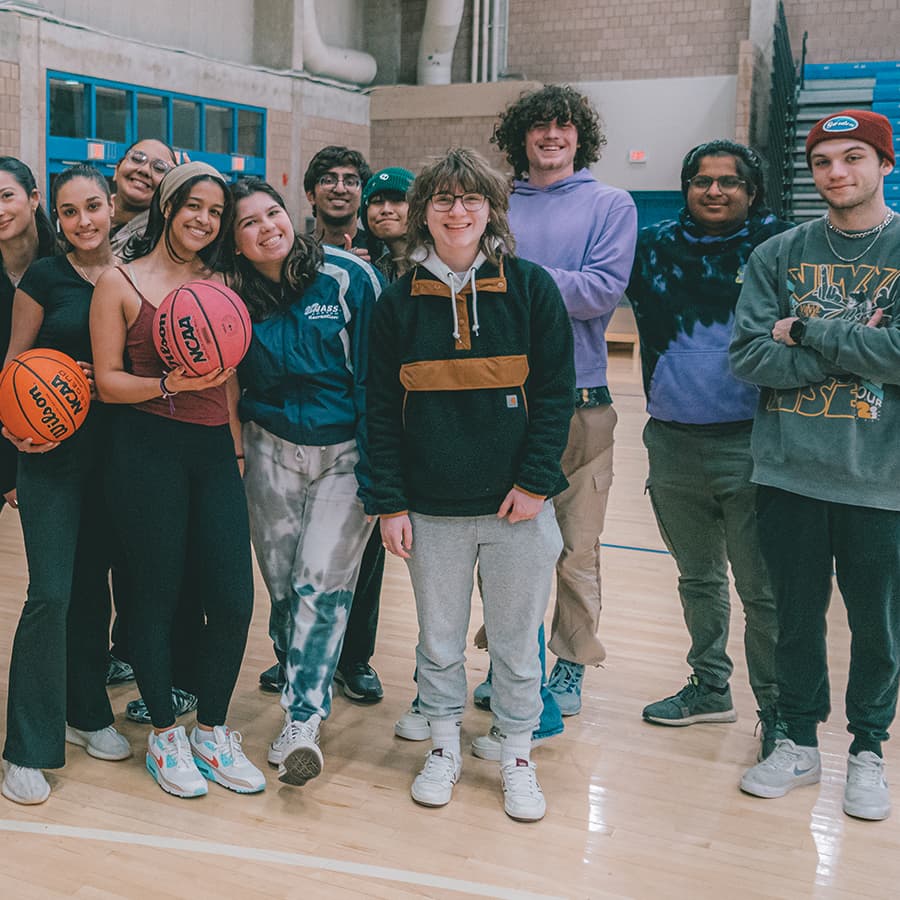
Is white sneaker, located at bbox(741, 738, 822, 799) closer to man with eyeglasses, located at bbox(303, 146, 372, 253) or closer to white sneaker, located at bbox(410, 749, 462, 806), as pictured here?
white sneaker, located at bbox(410, 749, 462, 806)

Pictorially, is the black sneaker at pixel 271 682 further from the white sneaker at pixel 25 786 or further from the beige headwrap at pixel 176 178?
the beige headwrap at pixel 176 178

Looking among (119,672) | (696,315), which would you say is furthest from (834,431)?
(119,672)

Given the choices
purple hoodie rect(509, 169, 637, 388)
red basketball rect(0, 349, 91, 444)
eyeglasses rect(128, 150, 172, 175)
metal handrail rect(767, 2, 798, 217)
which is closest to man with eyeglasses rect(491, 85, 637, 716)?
purple hoodie rect(509, 169, 637, 388)

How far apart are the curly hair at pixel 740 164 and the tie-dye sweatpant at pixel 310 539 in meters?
1.15

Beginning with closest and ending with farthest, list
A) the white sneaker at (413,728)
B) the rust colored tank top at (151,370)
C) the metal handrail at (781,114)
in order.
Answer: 1. the rust colored tank top at (151,370)
2. the white sneaker at (413,728)
3. the metal handrail at (781,114)

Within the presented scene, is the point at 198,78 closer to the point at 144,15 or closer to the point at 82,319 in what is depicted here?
the point at 144,15

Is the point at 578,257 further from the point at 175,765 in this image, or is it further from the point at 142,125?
the point at 142,125

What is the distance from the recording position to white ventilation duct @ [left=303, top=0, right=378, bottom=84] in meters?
11.4

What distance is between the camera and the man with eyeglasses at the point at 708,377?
9.09ft

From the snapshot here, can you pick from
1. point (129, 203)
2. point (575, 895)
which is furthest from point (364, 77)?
point (575, 895)

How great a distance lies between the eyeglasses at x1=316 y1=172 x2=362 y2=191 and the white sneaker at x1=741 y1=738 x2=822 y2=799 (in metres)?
2.06

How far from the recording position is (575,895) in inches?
86.3

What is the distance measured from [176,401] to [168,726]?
83cm

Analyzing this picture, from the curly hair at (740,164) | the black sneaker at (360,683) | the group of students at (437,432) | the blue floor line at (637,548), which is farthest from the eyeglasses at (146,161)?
the blue floor line at (637,548)
